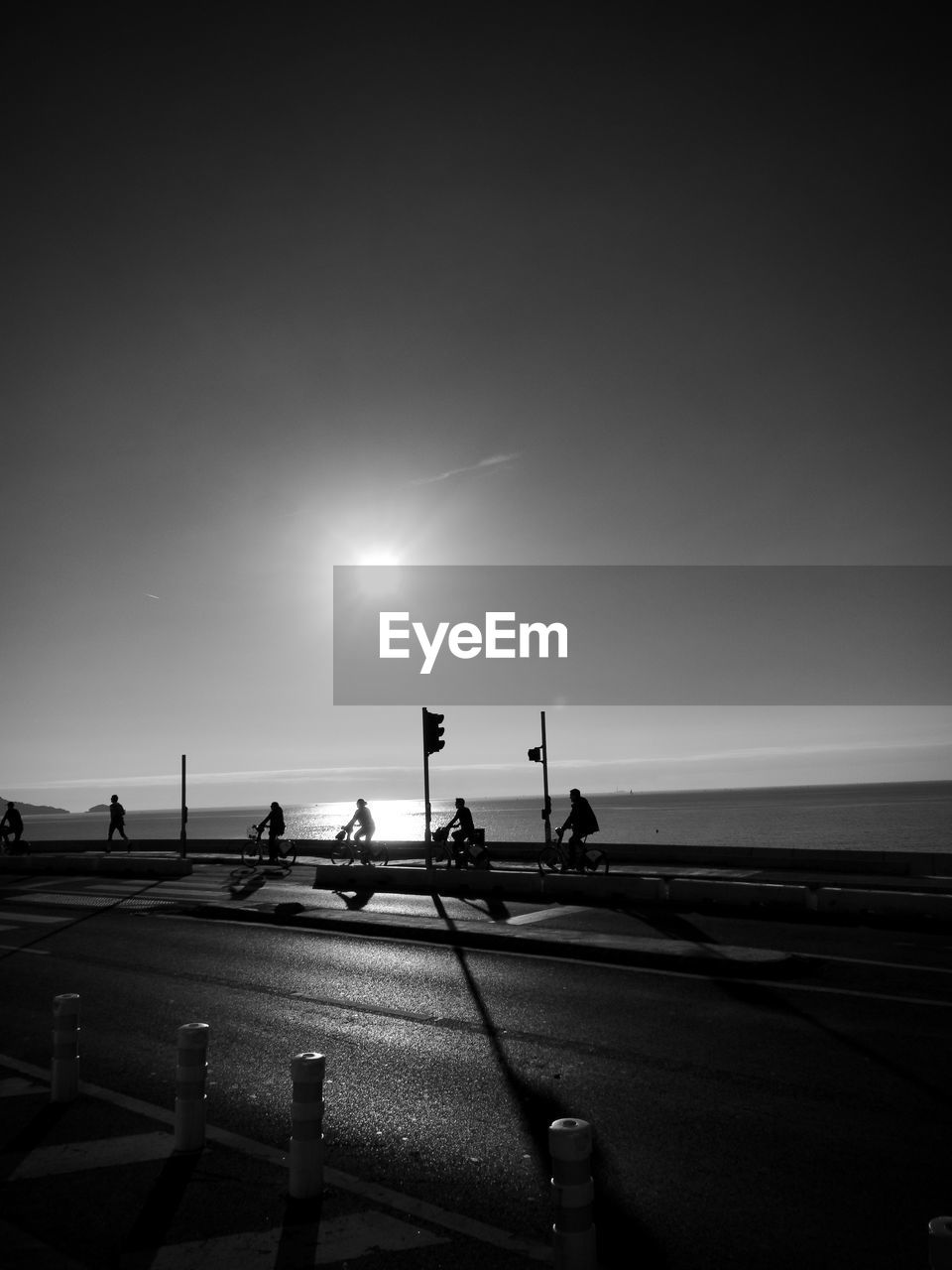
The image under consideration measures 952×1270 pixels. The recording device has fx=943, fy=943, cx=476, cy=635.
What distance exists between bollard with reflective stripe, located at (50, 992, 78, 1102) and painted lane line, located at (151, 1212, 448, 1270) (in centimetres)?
254

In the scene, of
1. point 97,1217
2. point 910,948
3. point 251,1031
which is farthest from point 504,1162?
point 910,948

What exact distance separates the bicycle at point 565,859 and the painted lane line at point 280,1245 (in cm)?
1694

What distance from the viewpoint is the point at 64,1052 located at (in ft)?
21.8

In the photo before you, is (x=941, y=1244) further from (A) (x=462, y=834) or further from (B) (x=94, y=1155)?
(A) (x=462, y=834)

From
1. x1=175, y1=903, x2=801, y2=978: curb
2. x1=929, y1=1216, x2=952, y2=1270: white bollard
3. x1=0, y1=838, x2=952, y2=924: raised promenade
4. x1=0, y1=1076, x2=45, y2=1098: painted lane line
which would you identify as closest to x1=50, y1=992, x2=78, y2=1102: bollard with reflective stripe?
x1=0, y1=1076, x2=45, y2=1098: painted lane line

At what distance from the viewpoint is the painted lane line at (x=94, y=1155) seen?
548cm

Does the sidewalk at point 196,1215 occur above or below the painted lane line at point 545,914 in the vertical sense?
below

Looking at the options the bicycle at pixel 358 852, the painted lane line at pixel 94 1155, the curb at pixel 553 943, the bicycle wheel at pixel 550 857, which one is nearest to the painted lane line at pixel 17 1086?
the painted lane line at pixel 94 1155

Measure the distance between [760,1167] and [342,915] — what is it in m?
11.3

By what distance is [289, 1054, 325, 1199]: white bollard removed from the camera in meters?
4.90

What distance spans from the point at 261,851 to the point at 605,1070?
2427 cm

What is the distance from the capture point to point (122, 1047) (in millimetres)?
8242

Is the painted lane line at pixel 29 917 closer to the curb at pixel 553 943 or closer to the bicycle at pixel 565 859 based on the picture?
the curb at pixel 553 943

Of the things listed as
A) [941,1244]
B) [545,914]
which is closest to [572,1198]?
[941,1244]
